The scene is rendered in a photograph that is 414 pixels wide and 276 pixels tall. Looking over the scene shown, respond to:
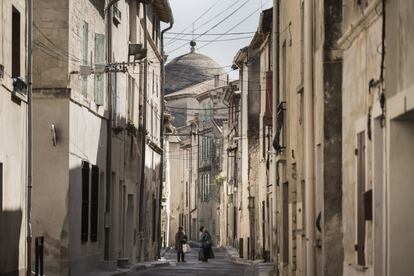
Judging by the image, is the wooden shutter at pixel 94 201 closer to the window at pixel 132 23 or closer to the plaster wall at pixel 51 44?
the plaster wall at pixel 51 44

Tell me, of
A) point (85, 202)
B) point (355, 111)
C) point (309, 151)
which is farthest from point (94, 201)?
point (355, 111)

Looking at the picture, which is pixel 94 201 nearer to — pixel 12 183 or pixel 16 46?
pixel 12 183

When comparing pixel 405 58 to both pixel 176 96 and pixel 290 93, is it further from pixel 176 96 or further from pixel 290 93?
pixel 176 96

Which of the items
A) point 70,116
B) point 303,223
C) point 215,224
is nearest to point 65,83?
point 70,116

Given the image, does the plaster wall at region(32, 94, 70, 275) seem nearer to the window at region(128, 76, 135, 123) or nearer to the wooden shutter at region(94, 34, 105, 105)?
the wooden shutter at region(94, 34, 105, 105)

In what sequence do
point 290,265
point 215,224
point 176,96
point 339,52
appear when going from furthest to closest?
1. point 176,96
2. point 215,224
3. point 290,265
4. point 339,52

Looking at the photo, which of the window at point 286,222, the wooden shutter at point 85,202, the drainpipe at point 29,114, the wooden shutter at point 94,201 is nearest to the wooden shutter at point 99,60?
the wooden shutter at point 94,201

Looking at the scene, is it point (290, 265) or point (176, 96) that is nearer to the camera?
point (290, 265)

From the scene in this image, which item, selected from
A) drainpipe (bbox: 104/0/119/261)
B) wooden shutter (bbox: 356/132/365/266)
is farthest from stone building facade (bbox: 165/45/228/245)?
wooden shutter (bbox: 356/132/365/266)

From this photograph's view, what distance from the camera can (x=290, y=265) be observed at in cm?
2602

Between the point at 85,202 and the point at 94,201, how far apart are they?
167 cm

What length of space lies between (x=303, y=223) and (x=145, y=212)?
22.0m

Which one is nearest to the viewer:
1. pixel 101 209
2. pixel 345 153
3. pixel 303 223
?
pixel 345 153

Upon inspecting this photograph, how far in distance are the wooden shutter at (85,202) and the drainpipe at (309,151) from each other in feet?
30.6
